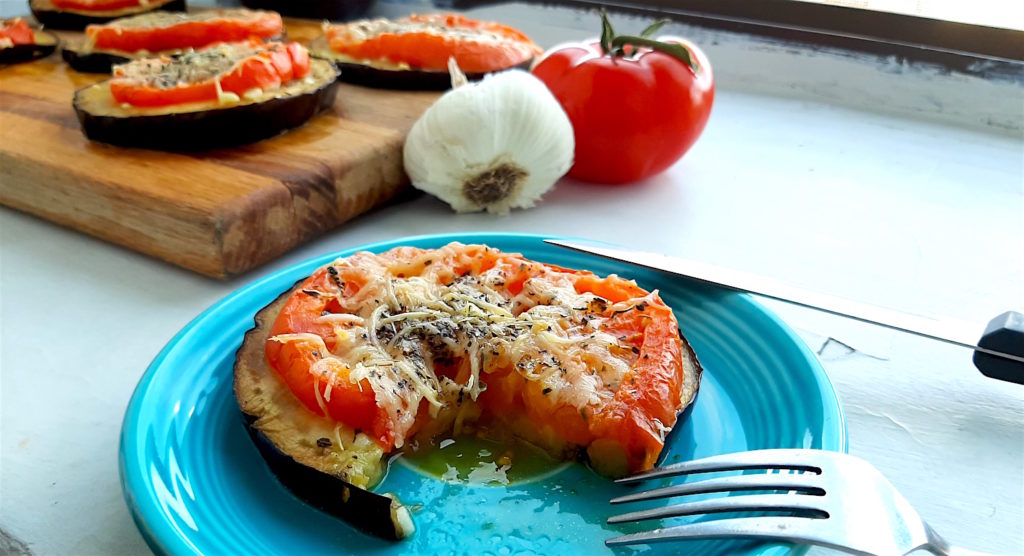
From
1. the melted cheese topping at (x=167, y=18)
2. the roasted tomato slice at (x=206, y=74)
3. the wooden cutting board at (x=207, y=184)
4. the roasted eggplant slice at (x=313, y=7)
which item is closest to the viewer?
the wooden cutting board at (x=207, y=184)

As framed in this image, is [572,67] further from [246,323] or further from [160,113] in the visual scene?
[246,323]

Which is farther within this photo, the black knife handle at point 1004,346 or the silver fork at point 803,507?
the black knife handle at point 1004,346

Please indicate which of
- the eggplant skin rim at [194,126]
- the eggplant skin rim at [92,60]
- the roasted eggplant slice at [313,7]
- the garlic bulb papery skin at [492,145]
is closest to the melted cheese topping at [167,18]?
the eggplant skin rim at [92,60]

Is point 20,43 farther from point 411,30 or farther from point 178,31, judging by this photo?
point 411,30

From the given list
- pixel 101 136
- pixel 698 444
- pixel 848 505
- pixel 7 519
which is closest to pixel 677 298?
pixel 698 444

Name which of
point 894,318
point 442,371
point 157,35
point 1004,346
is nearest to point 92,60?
point 157,35

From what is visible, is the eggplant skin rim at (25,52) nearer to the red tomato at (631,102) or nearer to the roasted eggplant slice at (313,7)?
the roasted eggplant slice at (313,7)
